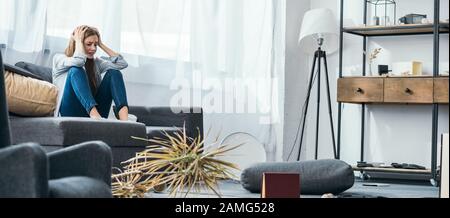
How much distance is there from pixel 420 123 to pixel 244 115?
1.07m

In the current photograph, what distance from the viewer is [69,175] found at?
1.22 metres

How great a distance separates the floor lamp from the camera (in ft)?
16.0

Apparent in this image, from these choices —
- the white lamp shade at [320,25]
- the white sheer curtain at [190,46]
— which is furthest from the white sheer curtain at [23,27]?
the white lamp shade at [320,25]

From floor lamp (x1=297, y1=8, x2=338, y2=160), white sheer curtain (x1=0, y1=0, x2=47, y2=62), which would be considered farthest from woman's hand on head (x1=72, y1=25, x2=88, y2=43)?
floor lamp (x1=297, y1=8, x2=338, y2=160)

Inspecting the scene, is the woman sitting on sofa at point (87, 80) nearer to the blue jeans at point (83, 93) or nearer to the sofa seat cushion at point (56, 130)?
the blue jeans at point (83, 93)

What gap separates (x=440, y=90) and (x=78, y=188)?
141 inches

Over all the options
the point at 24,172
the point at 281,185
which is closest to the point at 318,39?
the point at 281,185

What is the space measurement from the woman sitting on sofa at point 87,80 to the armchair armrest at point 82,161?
6.68ft

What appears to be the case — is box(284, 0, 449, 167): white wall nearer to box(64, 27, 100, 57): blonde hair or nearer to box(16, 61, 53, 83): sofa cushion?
box(64, 27, 100, 57): blonde hair

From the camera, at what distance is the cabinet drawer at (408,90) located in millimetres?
4434

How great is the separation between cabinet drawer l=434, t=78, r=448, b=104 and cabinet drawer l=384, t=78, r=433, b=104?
0.03 m

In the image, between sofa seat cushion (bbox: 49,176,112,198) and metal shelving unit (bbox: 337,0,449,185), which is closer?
sofa seat cushion (bbox: 49,176,112,198)

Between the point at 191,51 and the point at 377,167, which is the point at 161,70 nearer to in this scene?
the point at 191,51
